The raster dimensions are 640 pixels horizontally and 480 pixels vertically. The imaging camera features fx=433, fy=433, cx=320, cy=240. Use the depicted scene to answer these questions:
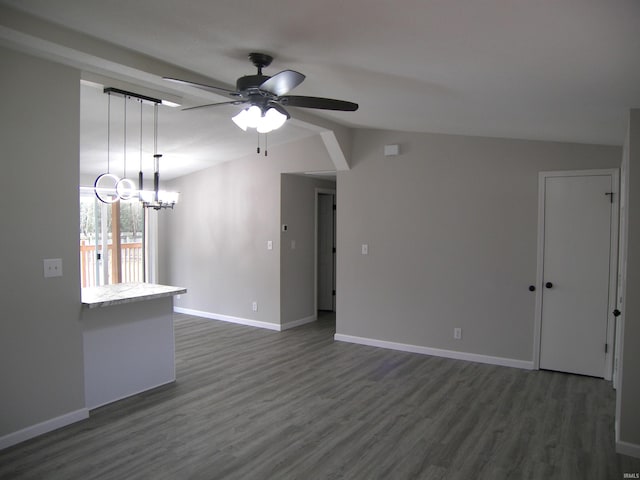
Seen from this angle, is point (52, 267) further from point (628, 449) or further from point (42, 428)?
point (628, 449)

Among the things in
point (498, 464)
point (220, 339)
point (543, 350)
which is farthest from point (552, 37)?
point (220, 339)

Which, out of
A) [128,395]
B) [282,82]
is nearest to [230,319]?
[128,395]

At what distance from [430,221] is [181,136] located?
10.1 ft

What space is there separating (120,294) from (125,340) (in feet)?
1.33

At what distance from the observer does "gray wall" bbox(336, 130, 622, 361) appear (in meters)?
4.55

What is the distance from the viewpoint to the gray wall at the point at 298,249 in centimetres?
625

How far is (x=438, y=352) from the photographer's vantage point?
5035 millimetres

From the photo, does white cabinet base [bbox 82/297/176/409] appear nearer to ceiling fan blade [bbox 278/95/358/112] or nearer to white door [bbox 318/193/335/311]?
ceiling fan blade [bbox 278/95/358/112]

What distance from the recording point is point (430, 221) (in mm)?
5039

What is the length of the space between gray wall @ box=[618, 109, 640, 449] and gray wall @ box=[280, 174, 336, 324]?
4208mm

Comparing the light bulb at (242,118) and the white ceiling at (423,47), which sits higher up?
the white ceiling at (423,47)

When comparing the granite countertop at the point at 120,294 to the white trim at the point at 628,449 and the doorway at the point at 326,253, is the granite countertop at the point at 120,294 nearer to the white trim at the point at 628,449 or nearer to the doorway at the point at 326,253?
the doorway at the point at 326,253

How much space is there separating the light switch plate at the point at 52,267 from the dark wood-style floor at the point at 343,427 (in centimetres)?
115

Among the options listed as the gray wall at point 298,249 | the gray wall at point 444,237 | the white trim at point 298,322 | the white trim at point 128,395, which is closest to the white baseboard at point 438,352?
the gray wall at point 444,237
